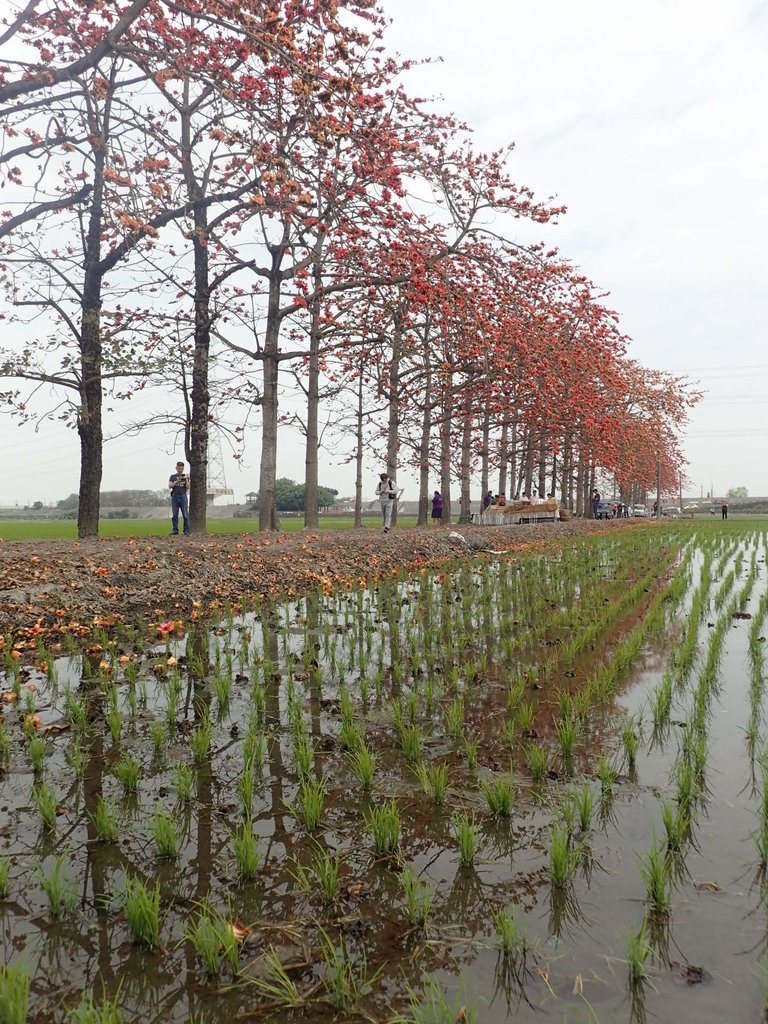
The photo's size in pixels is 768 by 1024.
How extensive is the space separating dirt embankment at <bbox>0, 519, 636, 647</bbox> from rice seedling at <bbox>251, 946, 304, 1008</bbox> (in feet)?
17.2

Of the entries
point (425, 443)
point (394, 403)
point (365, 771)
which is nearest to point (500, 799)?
point (365, 771)

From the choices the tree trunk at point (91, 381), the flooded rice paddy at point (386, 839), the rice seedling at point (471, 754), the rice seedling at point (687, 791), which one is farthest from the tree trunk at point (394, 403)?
the rice seedling at point (687, 791)

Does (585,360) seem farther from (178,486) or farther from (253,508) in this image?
(253,508)

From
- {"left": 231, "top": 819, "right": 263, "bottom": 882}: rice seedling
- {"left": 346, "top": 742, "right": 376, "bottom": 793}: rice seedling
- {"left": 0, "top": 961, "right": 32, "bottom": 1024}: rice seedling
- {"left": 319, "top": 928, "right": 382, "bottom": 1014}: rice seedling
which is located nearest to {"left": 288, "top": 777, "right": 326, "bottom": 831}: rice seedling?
{"left": 346, "top": 742, "right": 376, "bottom": 793}: rice seedling

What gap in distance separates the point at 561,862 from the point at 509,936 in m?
0.43

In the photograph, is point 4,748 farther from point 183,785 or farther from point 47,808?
point 183,785

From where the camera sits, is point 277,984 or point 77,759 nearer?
point 277,984

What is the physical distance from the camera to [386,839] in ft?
8.23

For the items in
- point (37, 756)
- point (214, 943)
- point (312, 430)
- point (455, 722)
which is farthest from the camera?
point (312, 430)

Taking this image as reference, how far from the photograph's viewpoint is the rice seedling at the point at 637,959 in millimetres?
1844

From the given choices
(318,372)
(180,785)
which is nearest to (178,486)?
(318,372)

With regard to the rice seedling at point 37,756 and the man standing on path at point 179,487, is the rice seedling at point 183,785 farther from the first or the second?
the man standing on path at point 179,487

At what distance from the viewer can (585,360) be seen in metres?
21.2

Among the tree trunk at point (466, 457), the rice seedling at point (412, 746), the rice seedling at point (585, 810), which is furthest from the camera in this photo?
the tree trunk at point (466, 457)
